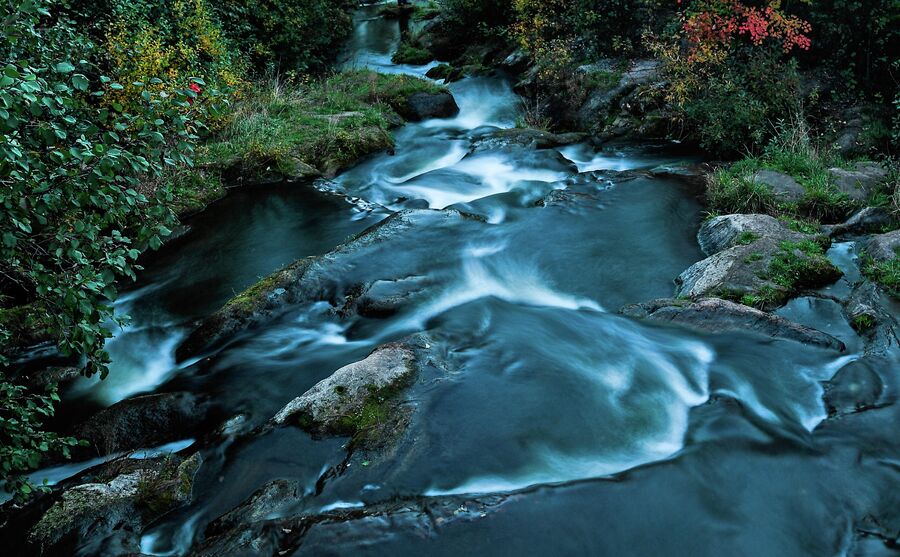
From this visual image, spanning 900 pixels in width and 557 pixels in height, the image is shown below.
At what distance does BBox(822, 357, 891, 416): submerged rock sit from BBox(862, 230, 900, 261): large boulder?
230cm

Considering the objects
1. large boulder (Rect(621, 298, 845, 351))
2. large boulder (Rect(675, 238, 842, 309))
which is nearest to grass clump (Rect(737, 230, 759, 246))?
large boulder (Rect(675, 238, 842, 309))

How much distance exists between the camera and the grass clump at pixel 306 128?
13094 millimetres

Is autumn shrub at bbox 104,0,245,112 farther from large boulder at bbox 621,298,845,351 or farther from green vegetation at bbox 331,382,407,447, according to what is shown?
large boulder at bbox 621,298,845,351

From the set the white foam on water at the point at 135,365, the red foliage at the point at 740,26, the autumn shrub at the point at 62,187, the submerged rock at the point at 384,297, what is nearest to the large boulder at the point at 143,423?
the white foam on water at the point at 135,365

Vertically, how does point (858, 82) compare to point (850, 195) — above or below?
above

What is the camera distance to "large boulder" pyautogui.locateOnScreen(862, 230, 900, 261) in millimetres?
8430

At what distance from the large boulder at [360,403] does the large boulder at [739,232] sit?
17.8 ft

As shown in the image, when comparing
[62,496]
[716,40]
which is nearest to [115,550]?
[62,496]

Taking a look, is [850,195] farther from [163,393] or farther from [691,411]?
[163,393]

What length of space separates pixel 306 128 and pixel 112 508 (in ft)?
34.1

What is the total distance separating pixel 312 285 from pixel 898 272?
7.34m

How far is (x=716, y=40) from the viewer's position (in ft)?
44.3

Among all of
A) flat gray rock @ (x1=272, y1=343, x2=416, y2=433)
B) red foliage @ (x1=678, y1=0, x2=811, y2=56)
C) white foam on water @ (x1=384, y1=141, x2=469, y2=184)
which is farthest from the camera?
white foam on water @ (x1=384, y1=141, x2=469, y2=184)

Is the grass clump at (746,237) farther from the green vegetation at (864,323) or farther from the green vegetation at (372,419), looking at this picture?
the green vegetation at (372,419)
